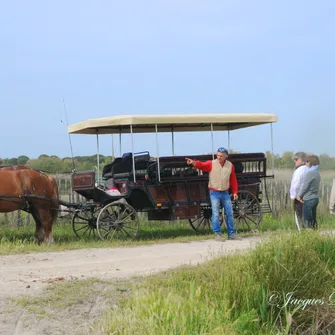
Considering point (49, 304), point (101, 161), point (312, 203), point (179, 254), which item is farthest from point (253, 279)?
point (101, 161)

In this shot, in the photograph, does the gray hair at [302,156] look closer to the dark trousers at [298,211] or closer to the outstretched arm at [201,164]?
the dark trousers at [298,211]

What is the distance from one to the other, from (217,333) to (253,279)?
1.45 m

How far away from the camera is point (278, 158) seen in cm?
1927

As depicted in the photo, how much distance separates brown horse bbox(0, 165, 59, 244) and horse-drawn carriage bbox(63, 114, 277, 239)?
21.4 inches

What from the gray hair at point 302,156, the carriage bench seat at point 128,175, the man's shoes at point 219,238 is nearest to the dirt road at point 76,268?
the man's shoes at point 219,238

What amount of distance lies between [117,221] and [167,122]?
2.36 meters

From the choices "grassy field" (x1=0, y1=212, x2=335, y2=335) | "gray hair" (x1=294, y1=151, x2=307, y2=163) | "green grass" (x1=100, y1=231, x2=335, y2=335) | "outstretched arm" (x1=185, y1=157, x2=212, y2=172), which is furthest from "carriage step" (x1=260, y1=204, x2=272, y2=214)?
"green grass" (x1=100, y1=231, x2=335, y2=335)

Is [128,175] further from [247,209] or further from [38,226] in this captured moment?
[247,209]

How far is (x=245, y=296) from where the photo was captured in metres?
6.84

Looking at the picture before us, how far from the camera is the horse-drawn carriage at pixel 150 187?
13.1 m

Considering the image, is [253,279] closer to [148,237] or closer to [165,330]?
[165,330]

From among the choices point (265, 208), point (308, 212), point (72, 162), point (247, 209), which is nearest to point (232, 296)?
point (308, 212)
